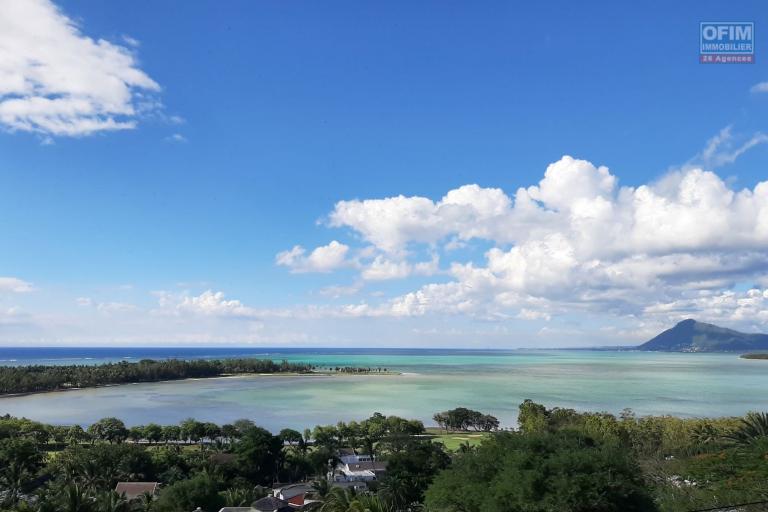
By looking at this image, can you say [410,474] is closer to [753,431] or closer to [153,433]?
[753,431]

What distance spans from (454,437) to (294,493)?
1105 inches

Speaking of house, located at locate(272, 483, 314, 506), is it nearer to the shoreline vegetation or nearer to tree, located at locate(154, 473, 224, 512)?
tree, located at locate(154, 473, 224, 512)

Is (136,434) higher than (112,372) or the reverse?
higher

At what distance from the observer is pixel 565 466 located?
15930 millimetres

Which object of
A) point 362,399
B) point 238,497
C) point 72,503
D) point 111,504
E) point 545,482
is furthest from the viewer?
point 362,399

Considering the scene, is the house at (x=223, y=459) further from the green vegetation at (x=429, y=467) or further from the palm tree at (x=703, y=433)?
the palm tree at (x=703, y=433)

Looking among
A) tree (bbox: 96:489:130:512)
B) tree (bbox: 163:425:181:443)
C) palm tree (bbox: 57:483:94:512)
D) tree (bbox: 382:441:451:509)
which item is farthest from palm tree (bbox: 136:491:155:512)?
tree (bbox: 163:425:181:443)

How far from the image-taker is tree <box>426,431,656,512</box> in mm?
15297

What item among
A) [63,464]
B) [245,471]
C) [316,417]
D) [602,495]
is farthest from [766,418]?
[316,417]

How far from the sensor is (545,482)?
15.9 meters

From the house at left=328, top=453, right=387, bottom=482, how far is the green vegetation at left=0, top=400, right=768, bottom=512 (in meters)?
1.15

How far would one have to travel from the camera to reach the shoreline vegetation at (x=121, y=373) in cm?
9781

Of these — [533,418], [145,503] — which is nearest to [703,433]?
[533,418]

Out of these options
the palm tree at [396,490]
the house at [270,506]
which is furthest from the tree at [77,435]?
the palm tree at [396,490]
